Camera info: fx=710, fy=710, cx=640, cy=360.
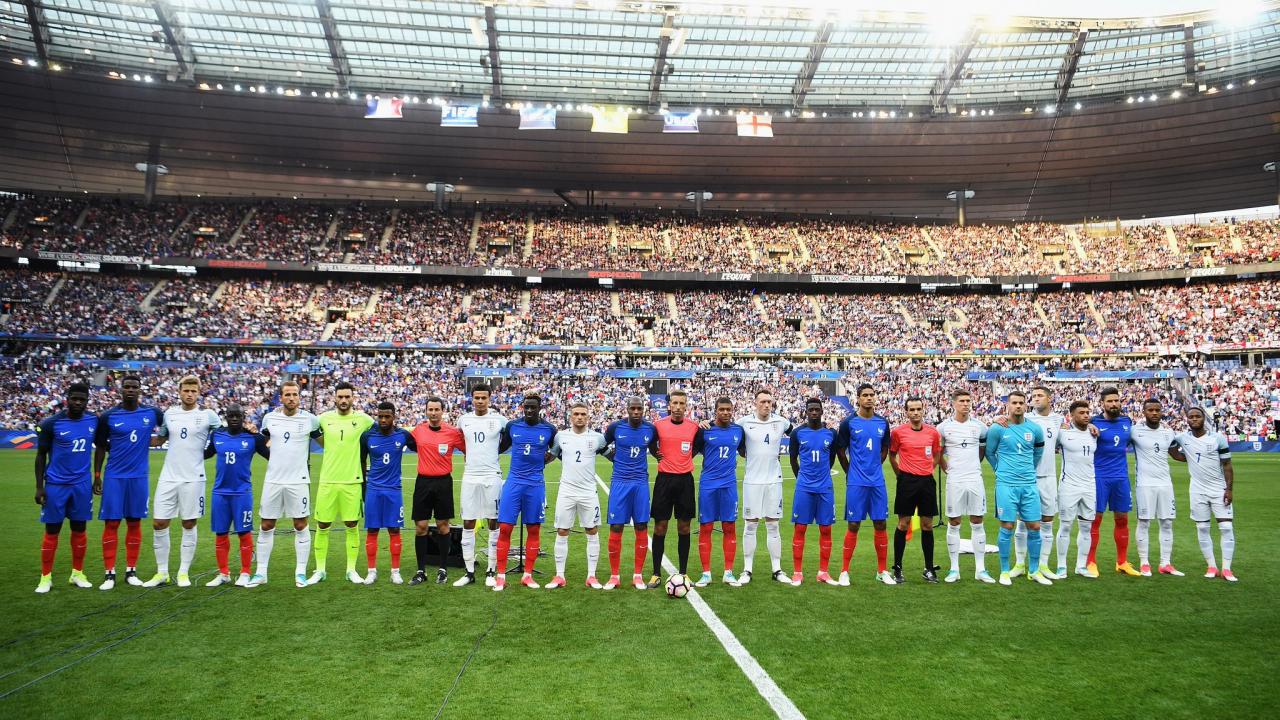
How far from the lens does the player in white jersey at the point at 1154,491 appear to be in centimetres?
880

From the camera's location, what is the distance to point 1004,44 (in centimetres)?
3450

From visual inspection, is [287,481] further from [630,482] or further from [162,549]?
[630,482]

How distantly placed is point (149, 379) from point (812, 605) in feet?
129

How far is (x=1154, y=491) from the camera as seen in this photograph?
8867 millimetres

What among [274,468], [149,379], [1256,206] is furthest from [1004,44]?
[149,379]

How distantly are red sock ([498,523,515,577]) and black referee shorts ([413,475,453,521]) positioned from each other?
2.24 ft

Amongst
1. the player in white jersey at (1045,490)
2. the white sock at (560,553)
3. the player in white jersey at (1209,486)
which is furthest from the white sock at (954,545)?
the white sock at (560,553)

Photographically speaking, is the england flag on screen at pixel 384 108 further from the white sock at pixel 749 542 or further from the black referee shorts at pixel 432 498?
the white sock at pixel 749 542

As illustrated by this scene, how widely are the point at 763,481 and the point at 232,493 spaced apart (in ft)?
20.3

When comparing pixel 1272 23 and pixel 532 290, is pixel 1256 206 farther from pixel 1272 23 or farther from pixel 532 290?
pixel 532 290

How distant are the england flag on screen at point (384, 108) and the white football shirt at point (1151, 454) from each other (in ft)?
120

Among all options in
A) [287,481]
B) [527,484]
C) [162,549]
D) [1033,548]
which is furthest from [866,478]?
[162,549]

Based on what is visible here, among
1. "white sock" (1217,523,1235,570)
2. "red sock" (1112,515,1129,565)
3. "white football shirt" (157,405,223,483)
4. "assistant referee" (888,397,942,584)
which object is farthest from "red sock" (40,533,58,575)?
"white sock" (1217,523,1235,570)

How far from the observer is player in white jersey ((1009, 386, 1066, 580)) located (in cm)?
866
